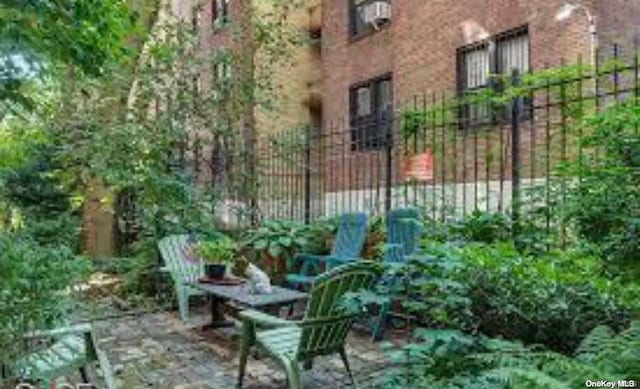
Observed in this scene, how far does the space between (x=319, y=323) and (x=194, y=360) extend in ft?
6.51

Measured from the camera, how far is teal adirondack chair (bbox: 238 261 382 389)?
447cm

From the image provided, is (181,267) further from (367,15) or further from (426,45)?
(367,15)

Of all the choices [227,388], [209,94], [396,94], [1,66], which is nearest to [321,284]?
[227,388]

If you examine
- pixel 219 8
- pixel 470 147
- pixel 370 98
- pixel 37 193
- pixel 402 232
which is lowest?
pixel 402 232

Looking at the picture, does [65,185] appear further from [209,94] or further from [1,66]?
[1,66]

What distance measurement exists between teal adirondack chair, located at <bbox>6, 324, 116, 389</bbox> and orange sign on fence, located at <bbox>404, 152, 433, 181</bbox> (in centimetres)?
439

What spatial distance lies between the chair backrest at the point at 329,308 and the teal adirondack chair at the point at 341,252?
2770 millimetres

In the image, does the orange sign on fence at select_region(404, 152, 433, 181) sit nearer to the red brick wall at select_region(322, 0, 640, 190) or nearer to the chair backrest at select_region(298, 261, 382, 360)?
the red brick wall at select_region(322, 0, 640, 190)

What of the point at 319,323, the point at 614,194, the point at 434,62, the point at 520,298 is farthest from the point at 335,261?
the point at 434,62

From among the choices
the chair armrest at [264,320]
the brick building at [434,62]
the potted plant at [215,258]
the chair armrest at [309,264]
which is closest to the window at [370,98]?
the brick building at [434,62]

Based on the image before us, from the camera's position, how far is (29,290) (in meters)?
3.48

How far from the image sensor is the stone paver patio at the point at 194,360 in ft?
17.4

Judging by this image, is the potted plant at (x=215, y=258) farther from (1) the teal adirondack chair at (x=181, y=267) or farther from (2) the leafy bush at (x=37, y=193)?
(2) the leafy bush at (x=37, y=193)

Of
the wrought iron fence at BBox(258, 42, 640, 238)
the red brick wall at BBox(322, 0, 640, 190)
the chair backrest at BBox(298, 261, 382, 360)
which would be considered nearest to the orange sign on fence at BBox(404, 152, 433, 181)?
the wrought iron fence at BBox(258, 42, 640, 238)
